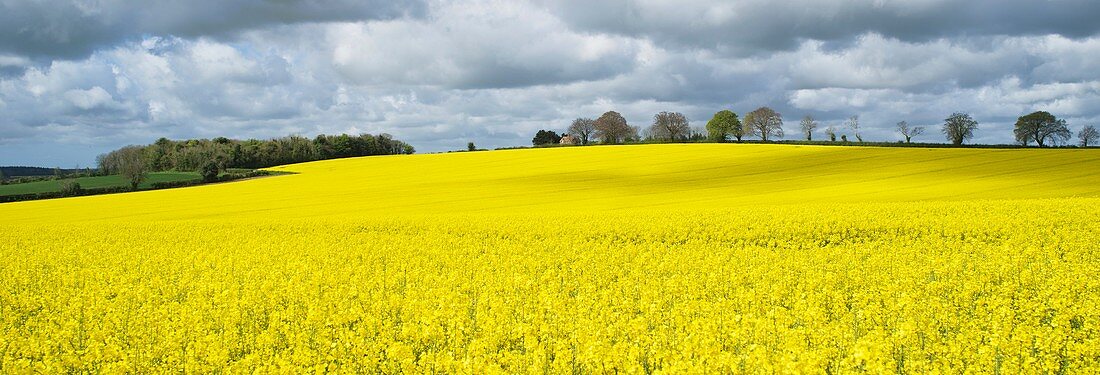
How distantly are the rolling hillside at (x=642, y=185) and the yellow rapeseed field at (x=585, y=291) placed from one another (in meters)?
1.50

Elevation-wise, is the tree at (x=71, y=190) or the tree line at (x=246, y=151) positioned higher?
the tree line at (x=246, y=151)

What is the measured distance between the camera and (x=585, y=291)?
11391mm

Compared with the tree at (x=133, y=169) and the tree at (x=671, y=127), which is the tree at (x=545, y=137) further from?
the tree at (x=133, y=169)

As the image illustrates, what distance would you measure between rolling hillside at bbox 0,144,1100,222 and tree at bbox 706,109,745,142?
112 feet

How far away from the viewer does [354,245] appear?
19.4 meters

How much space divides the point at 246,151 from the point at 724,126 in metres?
68.3

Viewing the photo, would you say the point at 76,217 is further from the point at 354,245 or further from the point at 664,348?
the point at 664,348

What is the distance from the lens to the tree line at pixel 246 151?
83312mm

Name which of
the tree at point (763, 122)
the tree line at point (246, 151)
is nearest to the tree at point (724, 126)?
the tree at point (763, 122)

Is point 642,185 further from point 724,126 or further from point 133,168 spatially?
point 724,126

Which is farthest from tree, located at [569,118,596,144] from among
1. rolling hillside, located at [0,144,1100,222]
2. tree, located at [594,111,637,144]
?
rolling hillside, located at [0,144,1100,222]

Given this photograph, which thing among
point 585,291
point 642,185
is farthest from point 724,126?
point 585,291

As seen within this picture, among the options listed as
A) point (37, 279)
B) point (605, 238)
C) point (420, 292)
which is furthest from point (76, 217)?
point (420, 292)

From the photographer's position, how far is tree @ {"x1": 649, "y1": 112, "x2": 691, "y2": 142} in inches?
4131
